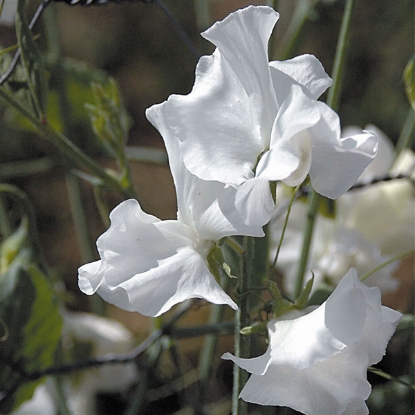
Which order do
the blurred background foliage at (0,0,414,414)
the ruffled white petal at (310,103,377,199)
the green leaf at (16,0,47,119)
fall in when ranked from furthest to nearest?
the blurred background foliage at (0,0,414,414)
the green leaf at (16,0,47,119)
the ruffled white petal at (310,103,377,199)

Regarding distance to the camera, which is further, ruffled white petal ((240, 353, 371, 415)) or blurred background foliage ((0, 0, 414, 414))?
blurred background foliage ((0, 0, 414, 414))

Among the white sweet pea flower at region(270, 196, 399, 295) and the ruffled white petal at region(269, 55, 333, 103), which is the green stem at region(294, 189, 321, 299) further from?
the ruffled white petal at region(269, 55, 333, 103)

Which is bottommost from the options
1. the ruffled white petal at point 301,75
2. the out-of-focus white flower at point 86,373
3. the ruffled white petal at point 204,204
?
the out-of-focus white flower at point 86,373

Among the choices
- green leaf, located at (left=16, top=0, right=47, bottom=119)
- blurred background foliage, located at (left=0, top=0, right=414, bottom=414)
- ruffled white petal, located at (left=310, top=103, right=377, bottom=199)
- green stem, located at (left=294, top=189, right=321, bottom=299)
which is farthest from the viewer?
blurred background foliage, located at (left=0, top=0, right=414, bottom=414)

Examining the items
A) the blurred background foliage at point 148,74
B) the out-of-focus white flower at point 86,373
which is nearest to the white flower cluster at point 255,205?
the out-of-focus white flower at point 86,373

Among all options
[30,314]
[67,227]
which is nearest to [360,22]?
[67,227]

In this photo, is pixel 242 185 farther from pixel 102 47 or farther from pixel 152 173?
pixel 102 47

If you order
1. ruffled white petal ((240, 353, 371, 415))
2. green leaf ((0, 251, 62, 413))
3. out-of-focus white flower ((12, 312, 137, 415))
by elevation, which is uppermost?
ruffled white petal ((240, 353, 371, 415))

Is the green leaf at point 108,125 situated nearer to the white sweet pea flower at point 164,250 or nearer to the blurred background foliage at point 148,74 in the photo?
the white sweet pea flower at point 164,250

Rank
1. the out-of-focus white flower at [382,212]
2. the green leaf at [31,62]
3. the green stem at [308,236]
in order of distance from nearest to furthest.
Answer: the green leaf at [31,62] → the green stem at [308,236] → the out-of-focus white flower at [382,212]

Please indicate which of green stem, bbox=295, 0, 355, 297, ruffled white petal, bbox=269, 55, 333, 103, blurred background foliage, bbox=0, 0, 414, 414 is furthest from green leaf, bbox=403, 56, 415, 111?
blurred background foliage, bbox=0, 0, 414, 414
